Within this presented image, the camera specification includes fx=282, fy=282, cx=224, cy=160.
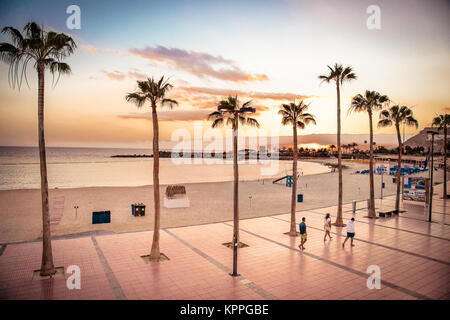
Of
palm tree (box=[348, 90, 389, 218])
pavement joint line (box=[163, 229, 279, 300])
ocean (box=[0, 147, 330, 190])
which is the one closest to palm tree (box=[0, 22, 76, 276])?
pavement joint line (box=[163, 229, 279, 300])

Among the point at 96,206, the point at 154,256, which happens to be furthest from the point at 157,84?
the point at 96,206

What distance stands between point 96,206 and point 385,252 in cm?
2470

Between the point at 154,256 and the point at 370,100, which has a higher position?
the point at 370,100

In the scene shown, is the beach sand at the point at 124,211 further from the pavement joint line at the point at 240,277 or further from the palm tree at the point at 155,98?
the palm tree at the point at 155,98

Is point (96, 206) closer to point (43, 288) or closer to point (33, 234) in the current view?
point (33, 234)

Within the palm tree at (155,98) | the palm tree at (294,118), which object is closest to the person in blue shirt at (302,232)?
the palm tree at (294,118)

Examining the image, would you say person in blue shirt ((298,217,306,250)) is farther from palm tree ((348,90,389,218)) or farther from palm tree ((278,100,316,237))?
palm tree ((348,90,389,218))

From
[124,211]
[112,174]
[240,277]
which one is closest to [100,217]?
[124,211]

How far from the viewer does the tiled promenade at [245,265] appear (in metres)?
9.75

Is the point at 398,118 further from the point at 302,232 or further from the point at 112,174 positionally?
the point at 112,174

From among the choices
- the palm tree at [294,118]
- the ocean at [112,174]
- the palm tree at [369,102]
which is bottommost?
the ocean at [112,174]

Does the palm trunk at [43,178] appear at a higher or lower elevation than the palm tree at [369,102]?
lower

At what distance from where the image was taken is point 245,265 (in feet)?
40.3

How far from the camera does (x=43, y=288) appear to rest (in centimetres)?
996
